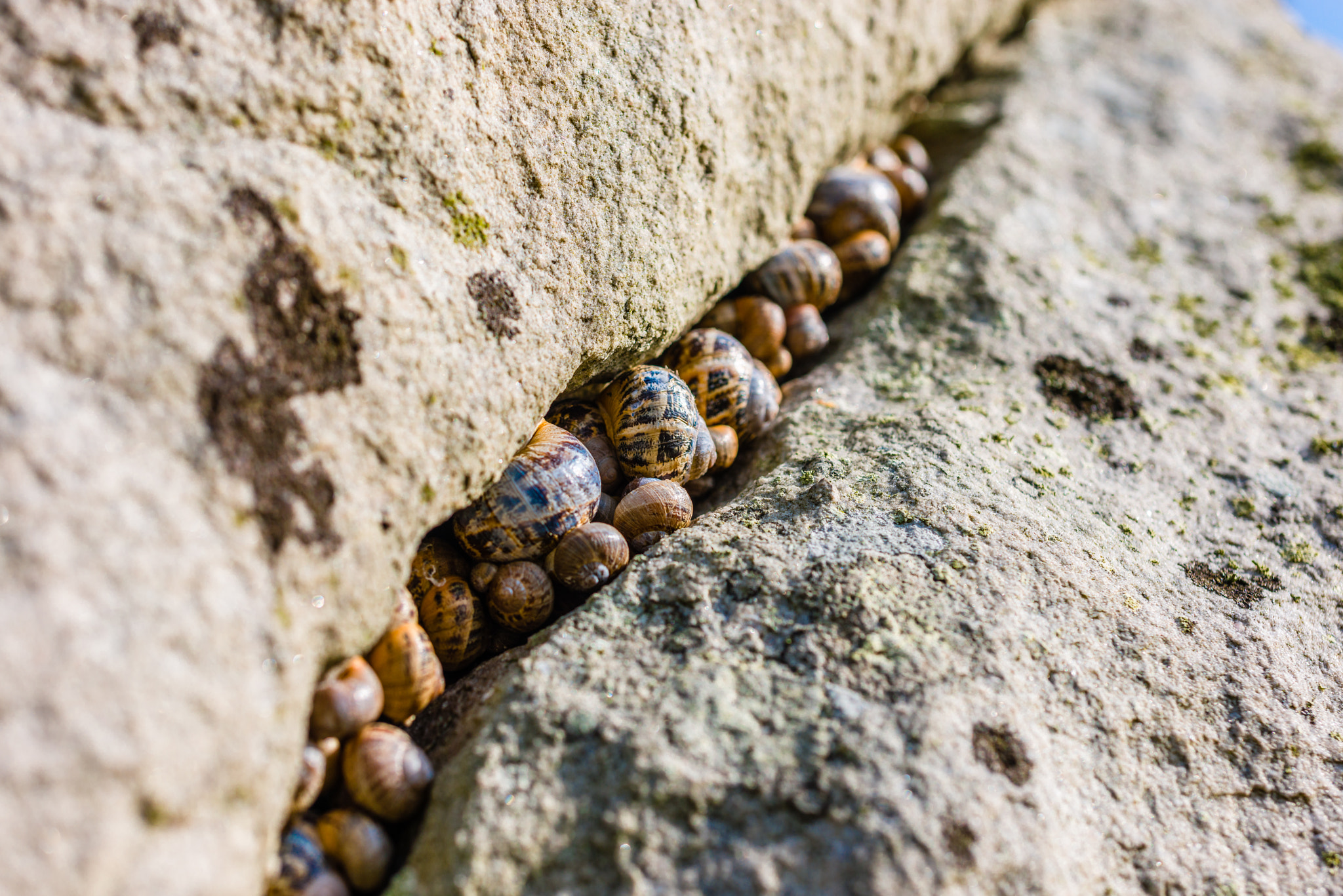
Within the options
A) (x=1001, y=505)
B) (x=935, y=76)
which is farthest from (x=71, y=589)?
(x=935, y=76)

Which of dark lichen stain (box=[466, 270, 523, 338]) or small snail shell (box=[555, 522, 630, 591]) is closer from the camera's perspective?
dark lichen stain (box=[466, 270, 523, 338])

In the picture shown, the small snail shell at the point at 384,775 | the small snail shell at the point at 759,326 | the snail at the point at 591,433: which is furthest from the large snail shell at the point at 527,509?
the small snail shell at the point at 759,326

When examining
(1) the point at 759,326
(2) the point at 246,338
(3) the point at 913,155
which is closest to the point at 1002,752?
(1) the point at 759,326

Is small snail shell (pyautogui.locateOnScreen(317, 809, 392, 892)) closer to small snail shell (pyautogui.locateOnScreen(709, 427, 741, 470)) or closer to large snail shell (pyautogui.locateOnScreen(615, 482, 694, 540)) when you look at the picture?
large snail shell (pyautogui.locateOnScreen(615, 482, 694, 540))

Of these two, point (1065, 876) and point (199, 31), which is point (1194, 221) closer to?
point (1065, 876)

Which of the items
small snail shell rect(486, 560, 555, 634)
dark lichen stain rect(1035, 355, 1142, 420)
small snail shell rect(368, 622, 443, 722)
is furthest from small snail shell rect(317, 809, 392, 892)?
dark lichen stain rect(1035, 355, 1142, 420)

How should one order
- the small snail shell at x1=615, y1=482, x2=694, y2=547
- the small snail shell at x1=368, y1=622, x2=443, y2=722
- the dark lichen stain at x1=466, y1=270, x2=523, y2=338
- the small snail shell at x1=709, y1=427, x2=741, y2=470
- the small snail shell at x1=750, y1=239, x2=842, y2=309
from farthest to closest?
the small snail shell at x1=750, y1=239, x2=842, y2=309
the small snail shell at x1=709, y1=427, x2=741, y2=470
the small snail shell at x1=615, y1=482, x2=694, y2=547
the dark lichen stain at x1=466, y1=270, x2=523, y2=338
the small snail shell at x1=368, y1=622, x2=443, y2=722

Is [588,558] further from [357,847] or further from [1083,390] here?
[1083,390]

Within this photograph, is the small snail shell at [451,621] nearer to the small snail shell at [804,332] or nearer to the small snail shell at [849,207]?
the small snail shell at [804,332]
